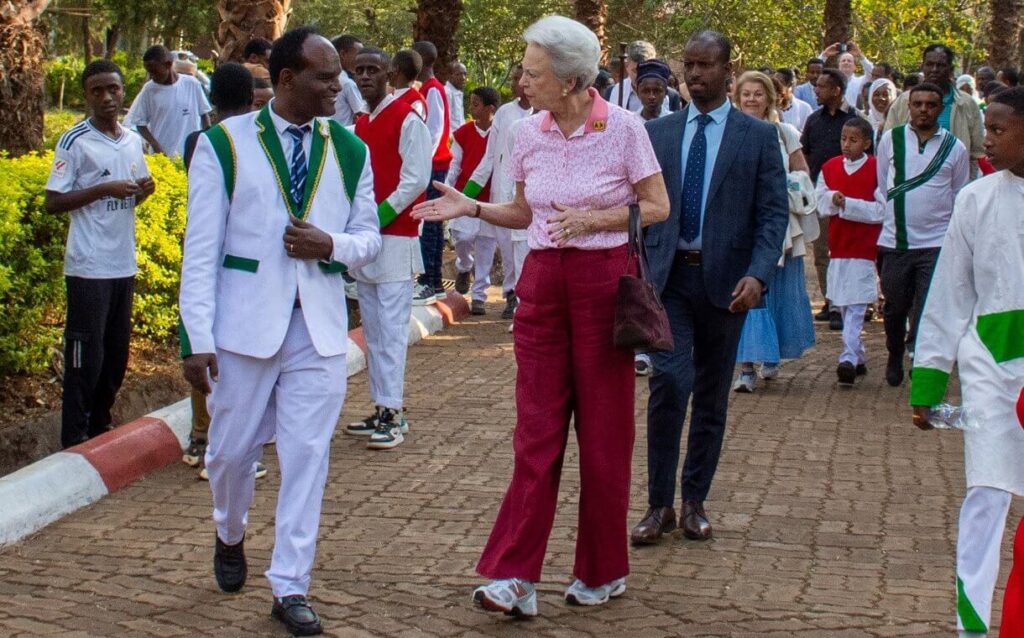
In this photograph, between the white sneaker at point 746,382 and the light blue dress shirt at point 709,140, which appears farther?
the white sneaker at point 746,382

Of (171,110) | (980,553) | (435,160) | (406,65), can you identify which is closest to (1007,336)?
(980,553)

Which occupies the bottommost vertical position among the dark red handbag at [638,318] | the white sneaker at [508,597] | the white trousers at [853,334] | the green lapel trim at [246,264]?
the white sneaker at [508,597]

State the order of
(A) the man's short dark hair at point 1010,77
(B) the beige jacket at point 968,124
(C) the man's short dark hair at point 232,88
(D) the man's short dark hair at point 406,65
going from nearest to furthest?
(C) the man's short dark hair at point 232,88, (D) the man's short dark hair at point 406,65, (B) the beige jacket at point 968,124, (A) the man's short dark hair at point 1010,77

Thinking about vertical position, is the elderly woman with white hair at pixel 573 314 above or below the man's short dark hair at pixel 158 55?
below

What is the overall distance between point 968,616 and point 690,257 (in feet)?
7.32

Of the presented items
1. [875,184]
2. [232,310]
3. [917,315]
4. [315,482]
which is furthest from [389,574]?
[875,184]

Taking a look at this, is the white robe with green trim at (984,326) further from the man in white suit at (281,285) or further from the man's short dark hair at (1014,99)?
the man in white suit at (281,285)

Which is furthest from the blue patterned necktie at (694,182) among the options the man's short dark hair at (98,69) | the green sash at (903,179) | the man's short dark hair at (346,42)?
the man's short dark hair at (346,42)

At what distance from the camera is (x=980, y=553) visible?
505 centimetres

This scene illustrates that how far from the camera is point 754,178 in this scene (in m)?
6.78

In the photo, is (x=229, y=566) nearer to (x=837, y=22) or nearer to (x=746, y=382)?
(x=746, y=382)

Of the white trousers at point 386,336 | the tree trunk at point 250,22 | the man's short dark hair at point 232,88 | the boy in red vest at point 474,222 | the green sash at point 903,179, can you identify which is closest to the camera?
the man's short dark hair at point 232,88

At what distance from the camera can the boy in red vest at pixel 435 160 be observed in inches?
503

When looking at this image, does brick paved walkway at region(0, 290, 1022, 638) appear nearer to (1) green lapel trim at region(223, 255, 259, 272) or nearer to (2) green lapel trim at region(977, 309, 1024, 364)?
(2) green lapel trim at region(977, 309, 1024, 364)
